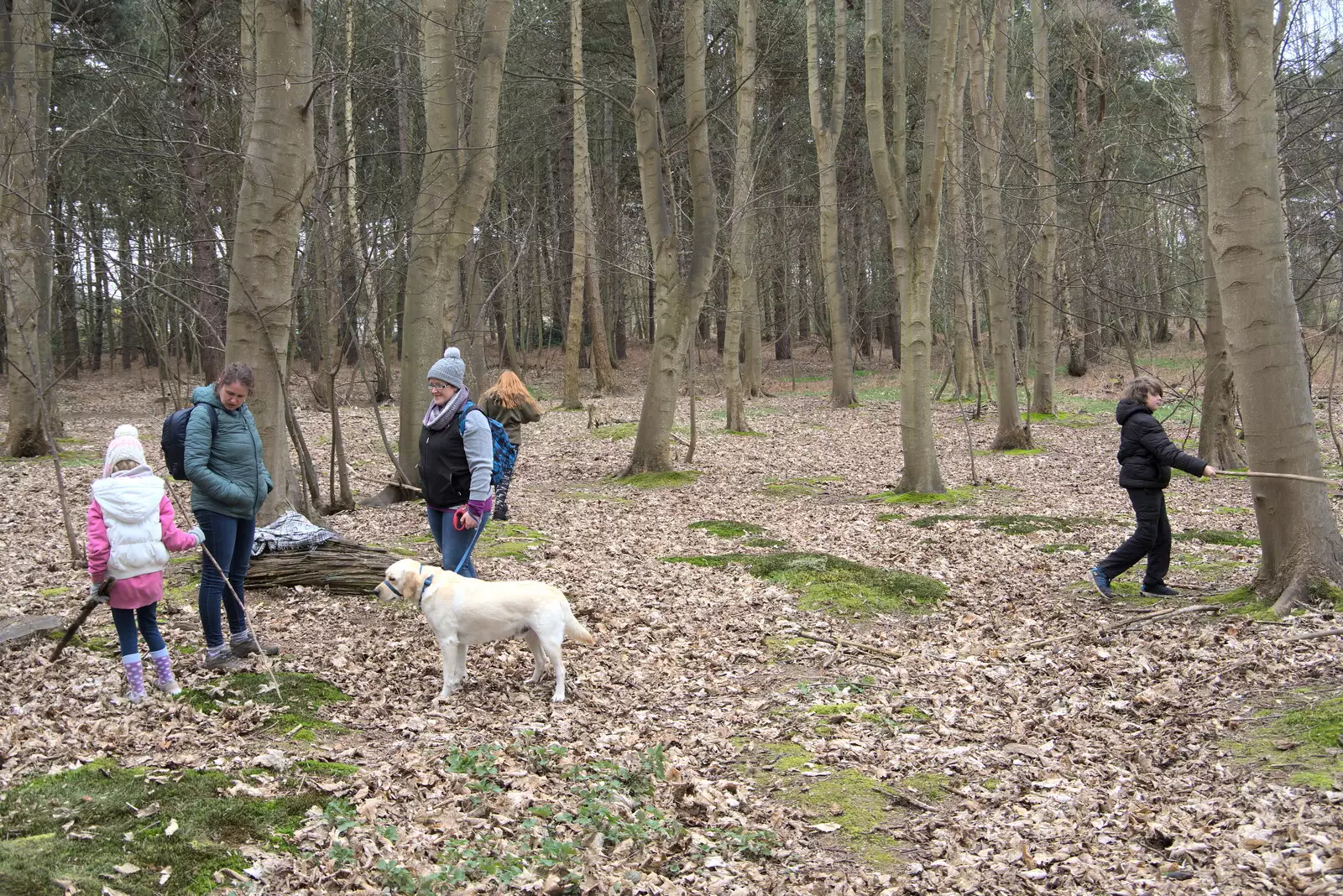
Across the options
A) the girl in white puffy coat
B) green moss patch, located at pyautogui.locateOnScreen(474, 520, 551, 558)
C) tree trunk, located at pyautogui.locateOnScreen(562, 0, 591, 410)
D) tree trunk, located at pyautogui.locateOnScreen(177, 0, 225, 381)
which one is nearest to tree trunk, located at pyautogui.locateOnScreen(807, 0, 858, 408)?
tree trunk, located at pyautogui.locateOnScreen(562, 0, 591, 410)

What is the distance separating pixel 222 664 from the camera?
6086 millimetres

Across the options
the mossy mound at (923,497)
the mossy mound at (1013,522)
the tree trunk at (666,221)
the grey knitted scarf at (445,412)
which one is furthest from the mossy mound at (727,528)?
the grey knitted scarf at (445,412)

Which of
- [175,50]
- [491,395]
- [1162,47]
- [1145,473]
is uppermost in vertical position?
[1162,47]

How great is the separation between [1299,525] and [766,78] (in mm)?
27444

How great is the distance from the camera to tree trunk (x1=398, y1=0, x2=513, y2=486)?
41.1 ft

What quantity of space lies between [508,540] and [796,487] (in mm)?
5884

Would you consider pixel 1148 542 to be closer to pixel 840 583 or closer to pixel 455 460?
pixel 840 583

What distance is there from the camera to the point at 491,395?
1134 cm

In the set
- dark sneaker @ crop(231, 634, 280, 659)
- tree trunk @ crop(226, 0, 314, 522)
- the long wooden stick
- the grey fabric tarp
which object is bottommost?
dark sneaker @ crop(231, 634, 280, 659)

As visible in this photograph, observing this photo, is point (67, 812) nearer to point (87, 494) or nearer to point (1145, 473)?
point (1145, 473)

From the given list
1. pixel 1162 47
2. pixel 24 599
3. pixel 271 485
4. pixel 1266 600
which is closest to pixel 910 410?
pixel 1266 600

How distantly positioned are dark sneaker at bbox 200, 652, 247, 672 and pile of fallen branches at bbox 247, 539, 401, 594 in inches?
79.4

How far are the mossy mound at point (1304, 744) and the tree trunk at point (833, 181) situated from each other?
65.2 ft

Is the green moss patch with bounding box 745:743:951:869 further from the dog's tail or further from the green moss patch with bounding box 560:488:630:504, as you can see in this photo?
the green moss patch with bounding box 560:488:630:504
